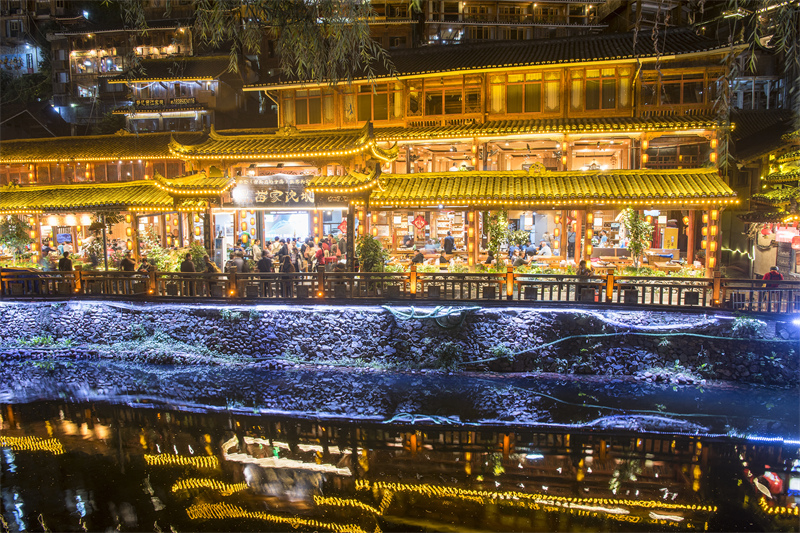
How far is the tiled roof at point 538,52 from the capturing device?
17.8 m

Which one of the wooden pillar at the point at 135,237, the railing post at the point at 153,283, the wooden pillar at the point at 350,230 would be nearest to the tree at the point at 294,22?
the wooden pillar at the point at 350,230

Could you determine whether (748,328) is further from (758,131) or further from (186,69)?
(186,69)

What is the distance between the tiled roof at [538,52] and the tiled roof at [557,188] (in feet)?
13.9

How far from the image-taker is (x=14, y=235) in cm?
2055

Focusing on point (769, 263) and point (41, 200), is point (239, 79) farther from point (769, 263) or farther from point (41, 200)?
point (769, 263)

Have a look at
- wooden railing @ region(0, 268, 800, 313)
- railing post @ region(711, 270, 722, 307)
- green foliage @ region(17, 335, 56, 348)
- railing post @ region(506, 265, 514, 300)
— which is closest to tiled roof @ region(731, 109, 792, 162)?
wooden railing @ region(0, 268, 800, 313)

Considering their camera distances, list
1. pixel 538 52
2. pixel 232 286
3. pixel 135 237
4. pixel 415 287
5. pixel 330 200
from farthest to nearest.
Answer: pixel 135 237, pixel 538 52, pixel 330 200, pixel 232 286, pixel 415 287

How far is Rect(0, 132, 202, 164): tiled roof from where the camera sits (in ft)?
79.9

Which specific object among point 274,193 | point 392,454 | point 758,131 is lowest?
point 392,454

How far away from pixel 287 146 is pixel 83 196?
11925 millimetres

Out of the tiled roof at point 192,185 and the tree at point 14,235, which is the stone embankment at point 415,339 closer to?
the tiled roof at point 192,185

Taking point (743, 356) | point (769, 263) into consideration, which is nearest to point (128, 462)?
point (743, 356)

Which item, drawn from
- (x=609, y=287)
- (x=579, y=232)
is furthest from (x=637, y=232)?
(x=609, y=287)

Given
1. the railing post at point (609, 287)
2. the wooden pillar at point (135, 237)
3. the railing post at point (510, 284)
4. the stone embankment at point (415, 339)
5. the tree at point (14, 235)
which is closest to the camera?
the stone embankment at point (415, 339)
